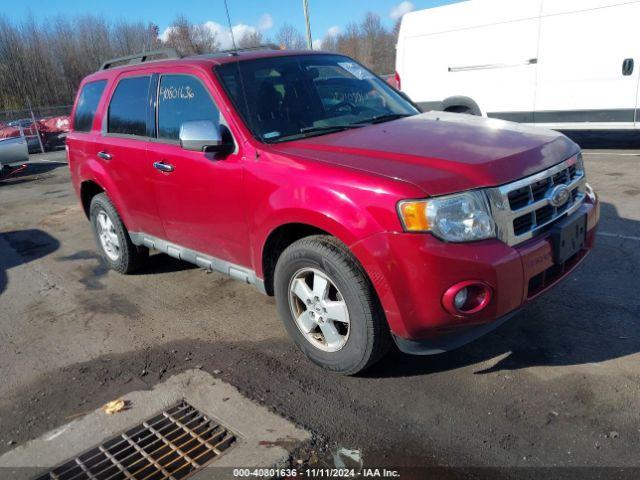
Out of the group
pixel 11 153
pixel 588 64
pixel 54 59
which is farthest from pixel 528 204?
pixel 54 59

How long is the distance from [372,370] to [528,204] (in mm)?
1362

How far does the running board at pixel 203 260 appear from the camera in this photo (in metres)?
3.74

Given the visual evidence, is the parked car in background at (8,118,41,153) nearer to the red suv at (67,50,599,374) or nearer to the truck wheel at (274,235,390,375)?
the red suv at (67,50,599,374)

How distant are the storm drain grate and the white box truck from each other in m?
9.12

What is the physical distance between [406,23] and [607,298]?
8727 millimetres

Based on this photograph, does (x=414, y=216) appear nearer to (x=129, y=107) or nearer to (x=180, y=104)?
(x=180, y=104)

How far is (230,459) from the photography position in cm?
265

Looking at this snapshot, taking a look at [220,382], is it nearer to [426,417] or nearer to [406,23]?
[426,417]

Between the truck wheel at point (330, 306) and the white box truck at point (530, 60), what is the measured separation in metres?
8.28

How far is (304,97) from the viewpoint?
3.93 metres

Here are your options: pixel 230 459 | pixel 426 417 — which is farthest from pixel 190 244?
pixel 426 417

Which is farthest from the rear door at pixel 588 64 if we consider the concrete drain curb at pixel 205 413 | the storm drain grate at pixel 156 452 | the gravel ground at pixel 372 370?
the storm drain grate at pixel 156 452

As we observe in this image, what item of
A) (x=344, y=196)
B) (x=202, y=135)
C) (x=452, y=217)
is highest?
(x=202, y=135)

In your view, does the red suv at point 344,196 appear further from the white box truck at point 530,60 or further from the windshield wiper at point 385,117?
the white box truck at point 530,60
